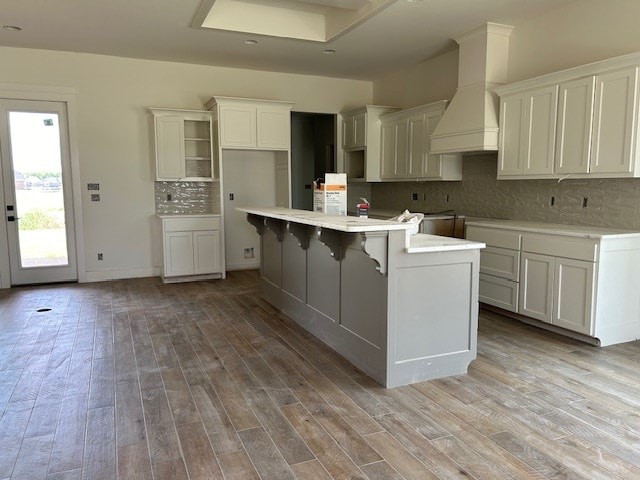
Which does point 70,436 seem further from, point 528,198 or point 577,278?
point 528,198

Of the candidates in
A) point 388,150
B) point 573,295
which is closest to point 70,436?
point 573,295

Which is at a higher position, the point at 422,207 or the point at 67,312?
the point at 422,207

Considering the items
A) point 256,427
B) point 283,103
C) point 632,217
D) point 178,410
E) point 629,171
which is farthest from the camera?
point 283,103

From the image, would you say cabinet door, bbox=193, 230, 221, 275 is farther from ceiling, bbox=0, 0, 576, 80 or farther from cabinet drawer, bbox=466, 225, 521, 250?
cabinet drawer, bbox=466, 225, 521, 250

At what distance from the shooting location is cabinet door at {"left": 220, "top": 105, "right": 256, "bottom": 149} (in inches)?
245

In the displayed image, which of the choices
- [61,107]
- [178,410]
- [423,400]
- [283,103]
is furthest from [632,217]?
[61,107]

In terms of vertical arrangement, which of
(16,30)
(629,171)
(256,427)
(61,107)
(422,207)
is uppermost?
(16,30)

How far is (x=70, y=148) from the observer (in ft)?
19.6

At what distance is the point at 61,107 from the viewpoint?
5914mm

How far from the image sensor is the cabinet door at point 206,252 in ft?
20.5

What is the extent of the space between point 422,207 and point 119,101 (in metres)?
4.33

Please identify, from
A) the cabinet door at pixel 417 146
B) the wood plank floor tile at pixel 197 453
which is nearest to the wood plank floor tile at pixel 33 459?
the wood plank floor tile at pixel 197 453

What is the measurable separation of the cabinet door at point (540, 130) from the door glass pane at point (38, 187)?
5535 millimetres

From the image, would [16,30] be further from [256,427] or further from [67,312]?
[256,427]
